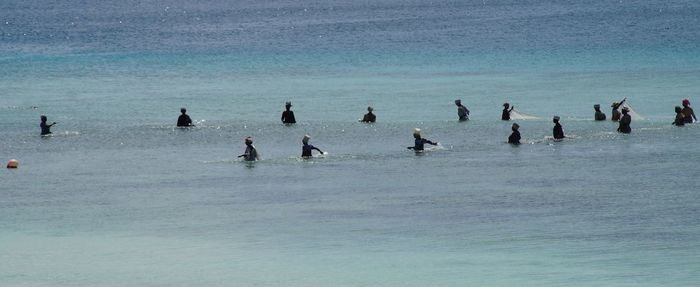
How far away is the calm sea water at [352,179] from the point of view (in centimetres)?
3462

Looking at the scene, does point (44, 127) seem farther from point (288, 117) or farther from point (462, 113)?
point (462, 113)

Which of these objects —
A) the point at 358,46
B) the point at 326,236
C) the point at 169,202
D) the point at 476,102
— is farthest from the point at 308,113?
the point at 358,46

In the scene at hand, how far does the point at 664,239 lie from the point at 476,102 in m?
33.8

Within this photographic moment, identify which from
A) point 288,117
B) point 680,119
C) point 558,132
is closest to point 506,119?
point 558,132

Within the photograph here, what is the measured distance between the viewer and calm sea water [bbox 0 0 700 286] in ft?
114

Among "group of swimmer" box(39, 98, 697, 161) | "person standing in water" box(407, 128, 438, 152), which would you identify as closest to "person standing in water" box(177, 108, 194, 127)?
"group of swimmer" box(39, 98, 697, 161)

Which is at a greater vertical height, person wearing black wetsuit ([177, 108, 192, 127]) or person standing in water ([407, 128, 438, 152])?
person wearing black wetsuit ([177, 108, 192, 127])

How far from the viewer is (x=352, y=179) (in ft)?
Answer: 153

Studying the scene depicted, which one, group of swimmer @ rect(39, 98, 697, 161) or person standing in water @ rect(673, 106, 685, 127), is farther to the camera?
person standing in water @ rect(673, 106, 685, 127)

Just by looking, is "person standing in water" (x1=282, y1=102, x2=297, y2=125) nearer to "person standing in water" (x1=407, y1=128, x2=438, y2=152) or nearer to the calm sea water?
the calm sea water

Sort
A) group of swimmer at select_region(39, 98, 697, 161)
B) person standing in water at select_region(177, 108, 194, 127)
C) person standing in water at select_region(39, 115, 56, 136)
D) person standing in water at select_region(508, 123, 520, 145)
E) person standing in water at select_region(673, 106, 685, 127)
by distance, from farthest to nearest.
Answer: person standing in water at select_region(177, 108, 194, 127), person standing in water at select_region(39, 115, 56, 136), person standing in water at select_region(673, 106, 685, 127), person standing in water at select_region(508, 123, 520, 145), group of swimmer at select_region(39, 98, 697, 161)

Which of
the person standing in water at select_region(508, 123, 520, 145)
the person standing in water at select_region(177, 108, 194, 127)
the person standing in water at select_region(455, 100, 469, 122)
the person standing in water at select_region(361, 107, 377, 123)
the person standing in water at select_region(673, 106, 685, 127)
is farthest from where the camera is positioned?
the person standing in water at select_region(361, 107, 377, 123)

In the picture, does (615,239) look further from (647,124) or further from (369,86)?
(369,86)

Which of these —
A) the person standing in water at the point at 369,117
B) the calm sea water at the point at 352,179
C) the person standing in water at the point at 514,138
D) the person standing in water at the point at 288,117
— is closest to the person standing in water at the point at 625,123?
the calm sea water at the point at 352,179
